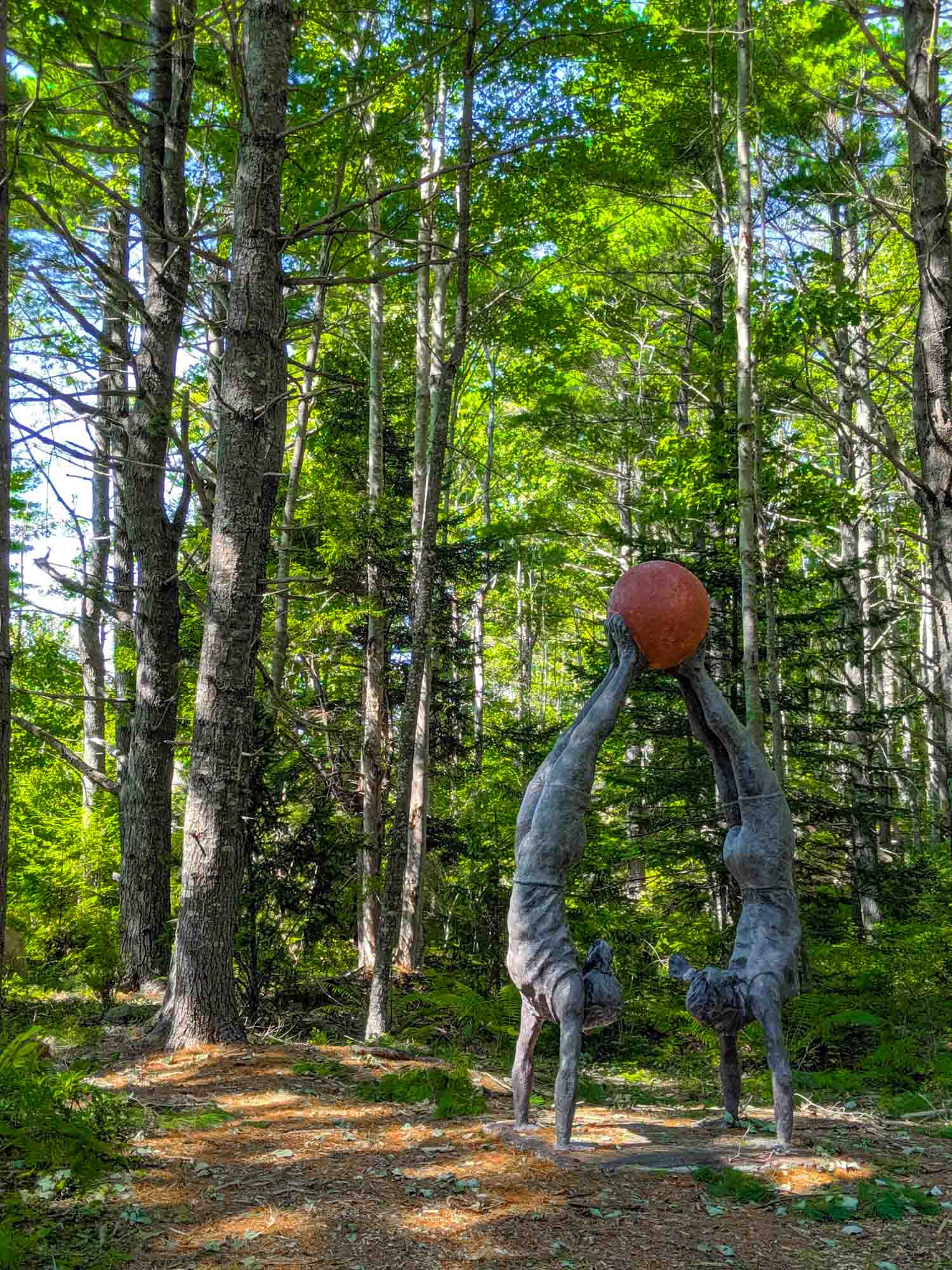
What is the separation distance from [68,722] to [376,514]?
30.4 feet

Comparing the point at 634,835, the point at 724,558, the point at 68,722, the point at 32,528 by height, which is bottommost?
the point at 634,835

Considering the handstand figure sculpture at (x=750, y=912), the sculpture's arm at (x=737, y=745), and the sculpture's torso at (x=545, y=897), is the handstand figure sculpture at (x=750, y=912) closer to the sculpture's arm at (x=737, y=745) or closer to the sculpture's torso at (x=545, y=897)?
the sculpture's arm at (x=737, y=745)

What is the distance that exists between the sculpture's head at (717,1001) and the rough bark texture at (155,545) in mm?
5320

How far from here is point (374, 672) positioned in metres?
12.7

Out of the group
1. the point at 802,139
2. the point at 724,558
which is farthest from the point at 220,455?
the point at 802,139

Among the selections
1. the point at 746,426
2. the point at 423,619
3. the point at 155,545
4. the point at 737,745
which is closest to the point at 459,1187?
the point at 737,745

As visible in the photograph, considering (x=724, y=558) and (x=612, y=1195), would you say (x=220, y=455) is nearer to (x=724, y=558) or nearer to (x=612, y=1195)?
(x=612, y=1195)

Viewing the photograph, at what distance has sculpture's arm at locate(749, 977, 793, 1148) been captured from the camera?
5230 millimetres

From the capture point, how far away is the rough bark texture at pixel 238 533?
682 centimetres

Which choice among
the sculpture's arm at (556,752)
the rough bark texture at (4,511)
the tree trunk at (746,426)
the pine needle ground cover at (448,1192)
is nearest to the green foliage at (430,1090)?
the pine needle ground cover at (448,1192)

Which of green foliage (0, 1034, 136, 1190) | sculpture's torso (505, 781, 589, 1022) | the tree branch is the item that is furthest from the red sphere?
the tree branch

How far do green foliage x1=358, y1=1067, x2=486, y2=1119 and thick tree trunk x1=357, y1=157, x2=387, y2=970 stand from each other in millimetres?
5617

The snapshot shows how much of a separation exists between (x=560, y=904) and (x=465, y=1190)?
4.94ft

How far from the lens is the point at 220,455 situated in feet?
23.4
